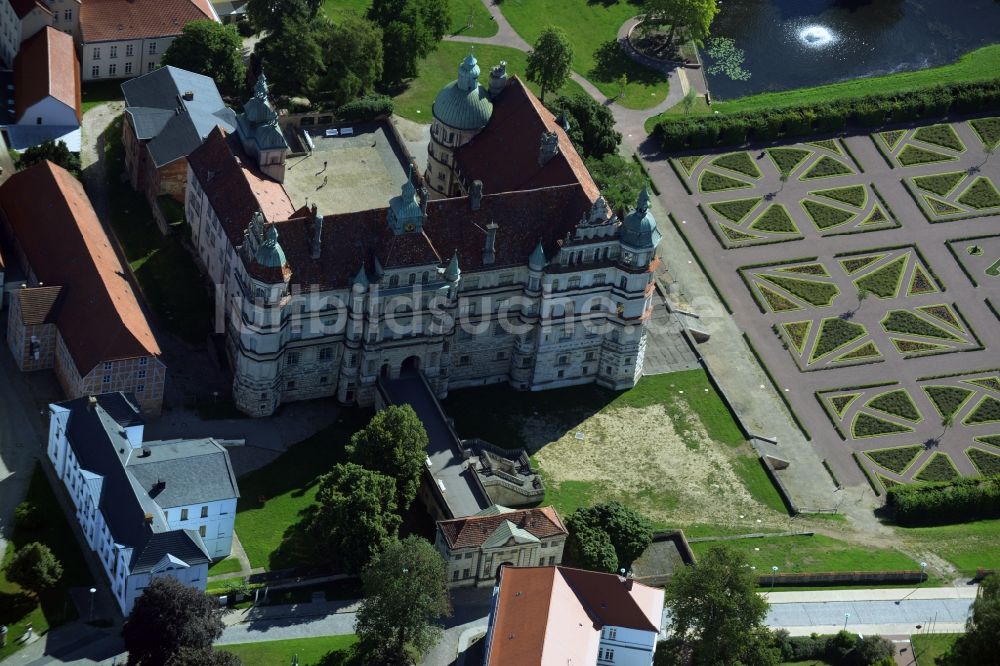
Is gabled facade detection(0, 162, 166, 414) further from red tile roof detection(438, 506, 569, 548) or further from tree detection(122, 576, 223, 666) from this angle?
red tile roof detection(438, 506, 569, 548)

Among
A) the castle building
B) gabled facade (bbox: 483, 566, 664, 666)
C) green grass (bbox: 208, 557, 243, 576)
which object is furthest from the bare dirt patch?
green grass (bbox: 208, 557, 243, 576)

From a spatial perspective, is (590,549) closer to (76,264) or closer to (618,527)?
(618,527)

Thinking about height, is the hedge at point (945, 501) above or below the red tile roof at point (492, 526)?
below

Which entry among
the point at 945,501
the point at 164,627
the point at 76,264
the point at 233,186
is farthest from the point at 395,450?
the point at 945,501

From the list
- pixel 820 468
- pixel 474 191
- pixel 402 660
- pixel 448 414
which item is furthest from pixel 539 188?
pixel 402 660

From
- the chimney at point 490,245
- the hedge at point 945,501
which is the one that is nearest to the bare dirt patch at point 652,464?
the hedge at point 945,501

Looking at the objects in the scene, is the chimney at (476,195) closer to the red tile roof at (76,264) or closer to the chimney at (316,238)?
the chimney at (316,238)
